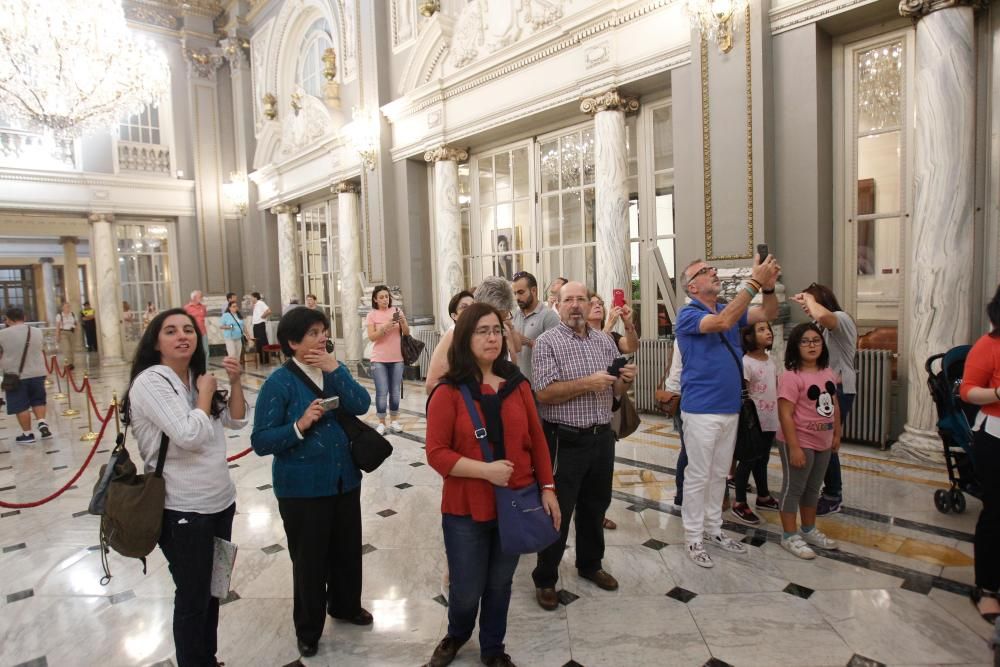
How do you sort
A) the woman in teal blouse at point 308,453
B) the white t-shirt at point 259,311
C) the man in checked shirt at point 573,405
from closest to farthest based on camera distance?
the woman in teal blouse at point 308,453
the man in checked shirt at point 573,405
the white t-shirt at point 259,311

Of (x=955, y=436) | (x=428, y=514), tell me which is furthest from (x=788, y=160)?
(x=428, y=514)

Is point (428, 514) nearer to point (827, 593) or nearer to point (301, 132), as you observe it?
point (827, 593)

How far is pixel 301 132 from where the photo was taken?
11805 millimetres

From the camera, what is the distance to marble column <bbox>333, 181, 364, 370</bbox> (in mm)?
10594

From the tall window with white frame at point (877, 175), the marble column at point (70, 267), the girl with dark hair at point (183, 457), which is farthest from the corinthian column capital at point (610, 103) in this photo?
the marble column at point (70, 267)

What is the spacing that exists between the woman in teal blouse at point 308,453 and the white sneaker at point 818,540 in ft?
8.04

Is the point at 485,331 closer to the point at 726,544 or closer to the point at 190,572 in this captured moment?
the point at 190,572

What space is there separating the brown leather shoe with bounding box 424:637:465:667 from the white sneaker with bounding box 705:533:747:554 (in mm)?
1646

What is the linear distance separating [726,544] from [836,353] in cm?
145

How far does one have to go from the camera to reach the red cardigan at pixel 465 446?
6.75ft

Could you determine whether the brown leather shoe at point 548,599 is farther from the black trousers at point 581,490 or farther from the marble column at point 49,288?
the marble column at point 49,288

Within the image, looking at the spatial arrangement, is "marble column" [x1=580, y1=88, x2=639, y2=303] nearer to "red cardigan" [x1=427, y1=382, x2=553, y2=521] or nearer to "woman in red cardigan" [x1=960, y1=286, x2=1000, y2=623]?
"woman in red cardigan" [x1=960, y1=286, x2=1000, y2=623]

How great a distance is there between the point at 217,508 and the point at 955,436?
12.4ft

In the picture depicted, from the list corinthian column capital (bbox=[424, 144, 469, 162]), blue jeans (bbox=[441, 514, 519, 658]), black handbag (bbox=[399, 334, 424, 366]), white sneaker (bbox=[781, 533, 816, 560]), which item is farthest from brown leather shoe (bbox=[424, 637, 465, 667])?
corinthian column capital (bbox=[424, 144, 469, 162])
